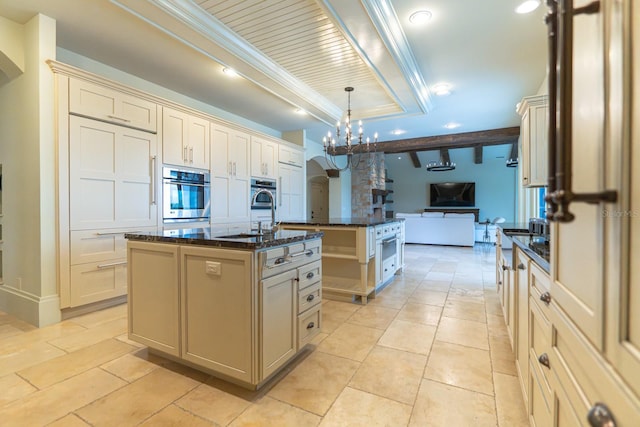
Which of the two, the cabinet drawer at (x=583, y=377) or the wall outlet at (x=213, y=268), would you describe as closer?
the cabinet drawer at (x=583, y=377)

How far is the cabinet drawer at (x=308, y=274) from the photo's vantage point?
202 centimetres

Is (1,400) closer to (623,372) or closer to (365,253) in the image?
(623,372)

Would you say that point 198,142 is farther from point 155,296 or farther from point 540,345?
point 540,345

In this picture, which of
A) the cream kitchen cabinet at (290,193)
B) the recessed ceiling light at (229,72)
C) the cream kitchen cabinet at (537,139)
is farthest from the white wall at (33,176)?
the cream kitchen cabinet at (537,139)

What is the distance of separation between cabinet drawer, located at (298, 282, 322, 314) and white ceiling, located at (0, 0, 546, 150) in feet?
7.10

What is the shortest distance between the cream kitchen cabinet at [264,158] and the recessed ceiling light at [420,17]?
305 centimetres

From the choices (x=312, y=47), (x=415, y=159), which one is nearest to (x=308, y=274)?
(x=312, y=47)

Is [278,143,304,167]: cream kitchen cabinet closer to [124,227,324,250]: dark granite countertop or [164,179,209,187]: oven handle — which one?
[164,179,209,187]: oven handle

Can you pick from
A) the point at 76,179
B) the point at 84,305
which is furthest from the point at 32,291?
the point at 76,179

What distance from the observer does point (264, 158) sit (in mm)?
5188

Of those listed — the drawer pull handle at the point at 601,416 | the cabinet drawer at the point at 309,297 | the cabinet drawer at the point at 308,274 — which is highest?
the drawer pull handle at the point at 601,416

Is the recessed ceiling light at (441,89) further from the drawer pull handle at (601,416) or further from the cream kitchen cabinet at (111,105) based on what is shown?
the drawer pull handle at (601,416)

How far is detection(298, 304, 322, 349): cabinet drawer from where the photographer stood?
2035 mm

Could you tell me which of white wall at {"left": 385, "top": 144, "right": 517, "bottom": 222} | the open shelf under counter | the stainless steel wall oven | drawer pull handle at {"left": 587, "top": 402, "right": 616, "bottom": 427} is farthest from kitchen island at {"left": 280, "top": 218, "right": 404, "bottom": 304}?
white wall at {"left": 385, "top": 144, "right": 517, "bottom": 222}
